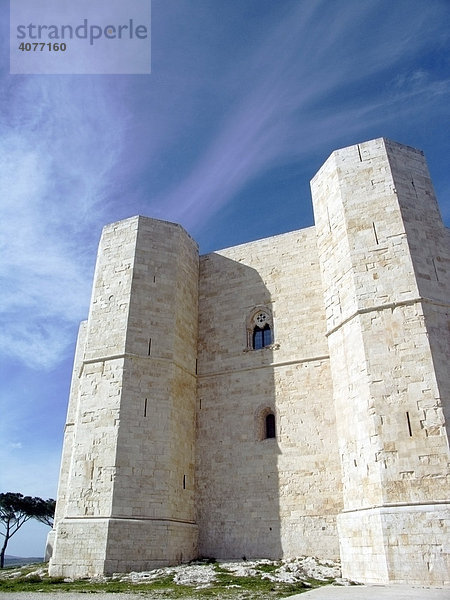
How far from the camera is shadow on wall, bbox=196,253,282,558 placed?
11.6 m

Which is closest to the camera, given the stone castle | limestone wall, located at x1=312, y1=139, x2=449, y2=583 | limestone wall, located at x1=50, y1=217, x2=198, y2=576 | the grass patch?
the grass patch

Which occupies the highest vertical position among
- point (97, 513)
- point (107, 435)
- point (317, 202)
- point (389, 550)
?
point (317, 202)

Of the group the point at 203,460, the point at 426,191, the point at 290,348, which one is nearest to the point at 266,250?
the point at 290,348

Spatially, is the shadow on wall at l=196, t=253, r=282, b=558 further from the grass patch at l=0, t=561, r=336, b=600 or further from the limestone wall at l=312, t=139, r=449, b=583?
the limestone wall at l=312, t=139, r=449, b=583

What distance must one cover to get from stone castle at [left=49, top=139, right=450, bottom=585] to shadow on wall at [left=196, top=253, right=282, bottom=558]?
4cm

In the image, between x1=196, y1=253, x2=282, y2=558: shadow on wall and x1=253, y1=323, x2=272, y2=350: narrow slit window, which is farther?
x1=253, y1=323, x2=272, y2=350: narrow slit window

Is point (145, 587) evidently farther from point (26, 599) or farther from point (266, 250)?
point (266, 250)

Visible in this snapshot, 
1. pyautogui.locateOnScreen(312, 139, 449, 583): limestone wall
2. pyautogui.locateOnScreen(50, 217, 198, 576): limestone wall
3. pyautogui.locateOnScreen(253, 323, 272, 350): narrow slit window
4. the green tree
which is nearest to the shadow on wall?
pyautogui.locateOnScreen(253, 323, 272, 350): narrow slit window

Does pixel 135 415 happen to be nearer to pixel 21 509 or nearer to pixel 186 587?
pixel 186 587

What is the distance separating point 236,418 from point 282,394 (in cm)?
139

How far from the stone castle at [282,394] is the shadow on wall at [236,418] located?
39 millimetres

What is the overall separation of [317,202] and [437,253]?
11.7 ft

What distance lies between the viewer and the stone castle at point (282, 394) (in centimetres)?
894

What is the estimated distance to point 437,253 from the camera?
10.6 m
